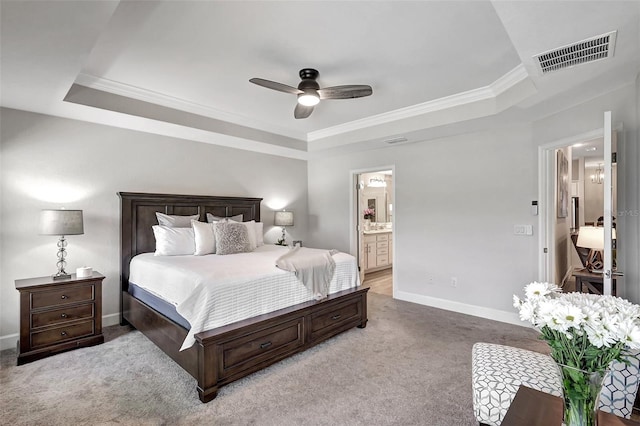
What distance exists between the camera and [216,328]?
92.0 inches

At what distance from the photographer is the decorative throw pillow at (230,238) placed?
12.0 ft

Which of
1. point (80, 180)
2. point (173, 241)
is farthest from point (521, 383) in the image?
point (80, 180)

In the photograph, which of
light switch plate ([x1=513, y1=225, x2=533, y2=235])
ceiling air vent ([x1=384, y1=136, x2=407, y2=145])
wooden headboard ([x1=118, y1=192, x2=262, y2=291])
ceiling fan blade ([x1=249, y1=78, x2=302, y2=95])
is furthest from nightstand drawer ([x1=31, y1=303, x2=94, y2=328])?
light switch plate ([x1=513, y1=225, x2=533, y2=235])

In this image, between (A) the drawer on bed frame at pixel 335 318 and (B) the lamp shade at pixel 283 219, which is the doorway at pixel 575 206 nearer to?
(A) the drawer on bed frame at pixel 335 318

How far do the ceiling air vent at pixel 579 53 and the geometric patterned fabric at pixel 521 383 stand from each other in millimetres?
1831

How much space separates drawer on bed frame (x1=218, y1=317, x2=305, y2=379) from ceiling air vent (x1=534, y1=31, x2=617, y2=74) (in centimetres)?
282

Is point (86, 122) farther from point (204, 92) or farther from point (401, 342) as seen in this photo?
point (401, 342)

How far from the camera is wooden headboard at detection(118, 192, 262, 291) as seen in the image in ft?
12.3

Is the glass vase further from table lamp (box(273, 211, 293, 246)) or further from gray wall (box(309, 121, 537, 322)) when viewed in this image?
table lamp (box(273, 211, 293, 246))

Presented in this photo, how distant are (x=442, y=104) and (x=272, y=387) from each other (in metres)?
3.54

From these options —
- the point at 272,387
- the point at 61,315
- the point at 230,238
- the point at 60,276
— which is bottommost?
the point at 272,387

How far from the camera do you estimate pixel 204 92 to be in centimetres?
357

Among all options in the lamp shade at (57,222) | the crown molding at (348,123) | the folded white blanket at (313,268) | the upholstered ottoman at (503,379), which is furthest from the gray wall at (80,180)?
the upholstered ottoman at (503,379)

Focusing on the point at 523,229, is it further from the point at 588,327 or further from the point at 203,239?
the point at 203,239
